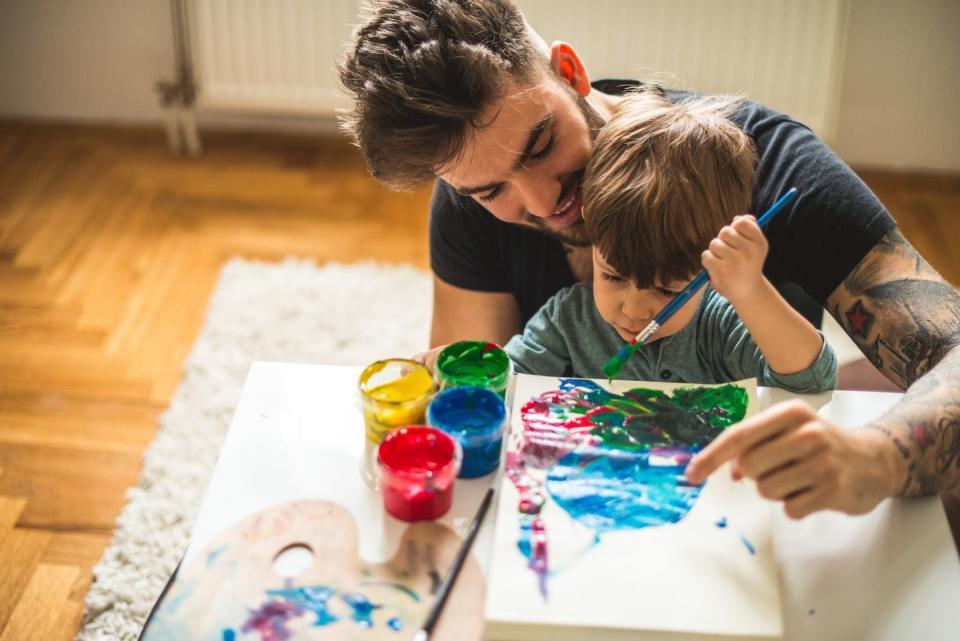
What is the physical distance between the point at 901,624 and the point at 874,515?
0.12 meters

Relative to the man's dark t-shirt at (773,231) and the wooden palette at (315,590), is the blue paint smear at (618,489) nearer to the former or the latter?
the wooden palette at (315,590)

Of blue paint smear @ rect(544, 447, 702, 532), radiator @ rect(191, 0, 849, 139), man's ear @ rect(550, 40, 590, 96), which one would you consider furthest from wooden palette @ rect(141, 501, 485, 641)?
radiator @ rect(191, 0, 849, 139)

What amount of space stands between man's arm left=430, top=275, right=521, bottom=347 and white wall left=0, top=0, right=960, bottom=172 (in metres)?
1.61

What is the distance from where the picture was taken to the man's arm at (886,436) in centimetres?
80

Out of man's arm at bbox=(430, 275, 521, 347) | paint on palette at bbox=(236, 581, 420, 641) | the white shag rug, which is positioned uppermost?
paint on palette at bbox=(236, 581, 420, 641)

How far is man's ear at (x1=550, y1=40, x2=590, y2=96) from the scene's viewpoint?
118 cm

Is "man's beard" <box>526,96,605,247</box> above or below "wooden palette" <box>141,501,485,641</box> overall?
above

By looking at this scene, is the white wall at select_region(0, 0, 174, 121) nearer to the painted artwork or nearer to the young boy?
the young boy

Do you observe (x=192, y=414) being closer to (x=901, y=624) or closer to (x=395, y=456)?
(x=395, y=456)

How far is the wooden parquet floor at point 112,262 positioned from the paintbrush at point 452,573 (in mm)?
965

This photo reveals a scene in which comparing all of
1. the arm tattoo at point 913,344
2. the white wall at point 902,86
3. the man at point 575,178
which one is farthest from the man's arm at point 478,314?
the white wall at point 902,86

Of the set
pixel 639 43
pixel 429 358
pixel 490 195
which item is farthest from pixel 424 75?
pixel 639 43

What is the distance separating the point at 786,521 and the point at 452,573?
12.5 inches

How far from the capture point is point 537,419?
38.4 inches
